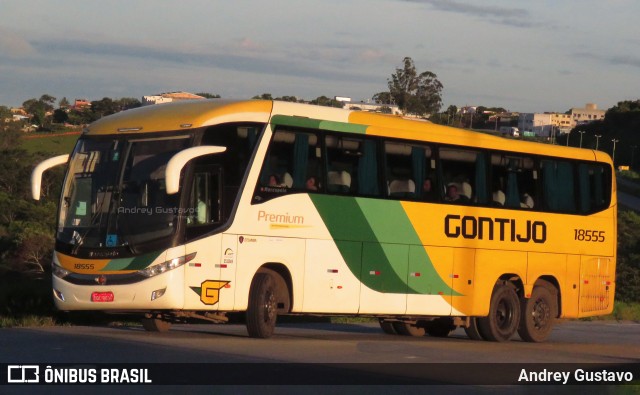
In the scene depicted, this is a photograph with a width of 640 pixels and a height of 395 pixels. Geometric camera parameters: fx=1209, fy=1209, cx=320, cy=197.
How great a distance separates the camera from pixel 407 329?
75.0 ft

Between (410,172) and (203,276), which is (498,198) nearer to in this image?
(410,172)

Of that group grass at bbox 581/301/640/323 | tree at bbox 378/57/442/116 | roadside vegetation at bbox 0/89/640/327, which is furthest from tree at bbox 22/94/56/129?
grass at bbox 581/301/640/323

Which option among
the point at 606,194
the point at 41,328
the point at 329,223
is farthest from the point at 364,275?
the point at 606,194

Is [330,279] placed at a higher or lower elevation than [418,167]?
lower

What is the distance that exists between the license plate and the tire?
24.3ft

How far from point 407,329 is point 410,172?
3.91 metres

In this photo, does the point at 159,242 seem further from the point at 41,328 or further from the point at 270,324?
the point at 41,328

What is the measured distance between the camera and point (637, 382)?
45.1 feet

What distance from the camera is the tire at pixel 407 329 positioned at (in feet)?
74.6

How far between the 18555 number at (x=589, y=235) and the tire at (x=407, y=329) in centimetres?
348

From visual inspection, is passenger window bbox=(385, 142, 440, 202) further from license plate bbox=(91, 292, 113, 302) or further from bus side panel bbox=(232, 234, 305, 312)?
license plate bbox=(91, 292, 113, 302)

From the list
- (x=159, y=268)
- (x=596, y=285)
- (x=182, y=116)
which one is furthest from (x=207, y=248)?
(x=596, y=285)

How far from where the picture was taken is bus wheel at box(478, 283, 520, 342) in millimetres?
21672

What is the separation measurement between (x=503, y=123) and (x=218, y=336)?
602 feet
